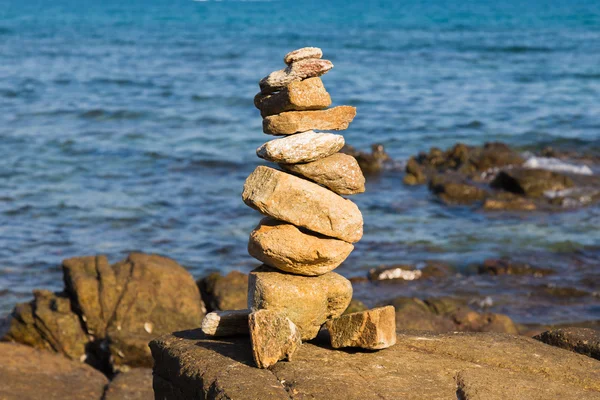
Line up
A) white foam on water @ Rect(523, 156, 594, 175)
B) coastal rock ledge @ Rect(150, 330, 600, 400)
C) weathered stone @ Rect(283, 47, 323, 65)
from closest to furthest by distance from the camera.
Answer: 1. coastal rock ledge @ Rect(150, 330, 600, 400)
2. weathered stone @ Rect(283, 47, 323, 65)
3. white foam on water @ Rect(523, 156, 594, 175)

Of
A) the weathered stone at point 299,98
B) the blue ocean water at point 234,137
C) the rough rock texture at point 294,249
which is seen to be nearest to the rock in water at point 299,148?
the weathered stone at point 299,98

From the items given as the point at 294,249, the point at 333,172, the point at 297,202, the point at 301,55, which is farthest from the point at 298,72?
the point at 294,249

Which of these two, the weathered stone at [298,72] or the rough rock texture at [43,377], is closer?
the weathered stone at [298,72]

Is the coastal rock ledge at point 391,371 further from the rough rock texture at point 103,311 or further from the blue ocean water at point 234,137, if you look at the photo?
the blue ocean water at point 234,137

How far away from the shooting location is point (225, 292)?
492 inches

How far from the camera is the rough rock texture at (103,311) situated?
458 inches

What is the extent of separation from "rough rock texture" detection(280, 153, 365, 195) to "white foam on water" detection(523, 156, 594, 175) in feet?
56.5

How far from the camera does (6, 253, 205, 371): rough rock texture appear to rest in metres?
11.6

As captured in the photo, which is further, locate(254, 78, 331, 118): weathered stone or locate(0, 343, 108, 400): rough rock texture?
locate(0, 343, 108, 400): rough rock texture

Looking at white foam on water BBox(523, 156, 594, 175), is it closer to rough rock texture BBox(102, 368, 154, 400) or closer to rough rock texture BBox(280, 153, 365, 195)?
rough rock texture BBox(102, 368, 154, 400)

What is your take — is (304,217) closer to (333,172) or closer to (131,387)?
(333,172)

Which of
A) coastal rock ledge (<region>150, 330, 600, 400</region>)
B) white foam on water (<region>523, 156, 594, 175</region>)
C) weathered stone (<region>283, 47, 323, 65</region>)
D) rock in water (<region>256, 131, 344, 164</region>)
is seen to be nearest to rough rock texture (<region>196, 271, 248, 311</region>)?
coastal rock ledge (<region>150, 330, 600, 400</region>)

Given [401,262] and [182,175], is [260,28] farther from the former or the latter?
[401,262]

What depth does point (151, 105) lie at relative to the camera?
33469mm
